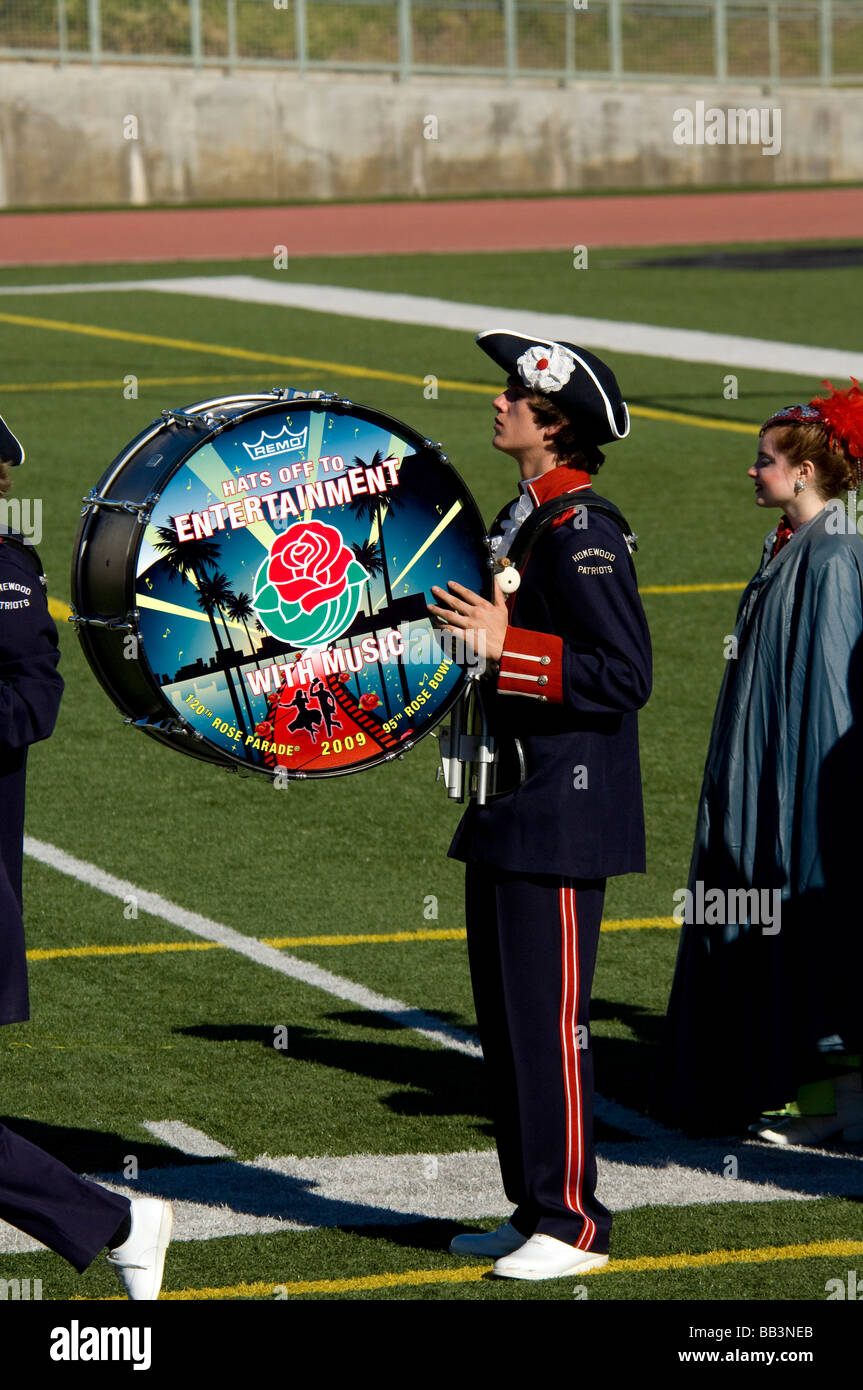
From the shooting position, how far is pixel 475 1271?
5023 millimetres

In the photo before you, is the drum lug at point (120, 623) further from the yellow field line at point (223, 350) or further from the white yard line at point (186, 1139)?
the yellow field line at point (223, 350)

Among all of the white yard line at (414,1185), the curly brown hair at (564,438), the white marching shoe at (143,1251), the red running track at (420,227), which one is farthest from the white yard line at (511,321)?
the white marching shoe at (143,1251)

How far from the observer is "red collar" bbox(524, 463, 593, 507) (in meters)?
4.85

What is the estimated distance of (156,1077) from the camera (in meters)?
6.39

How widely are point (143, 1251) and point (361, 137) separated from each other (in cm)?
3992

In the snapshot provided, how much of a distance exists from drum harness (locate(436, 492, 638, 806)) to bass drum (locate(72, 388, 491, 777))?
51 millimetres

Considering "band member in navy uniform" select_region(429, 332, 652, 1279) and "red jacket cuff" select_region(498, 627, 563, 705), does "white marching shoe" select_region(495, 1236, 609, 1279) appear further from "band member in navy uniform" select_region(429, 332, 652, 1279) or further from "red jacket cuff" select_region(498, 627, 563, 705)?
"red jacket cuff" select_region(498, 627, 563, 705)

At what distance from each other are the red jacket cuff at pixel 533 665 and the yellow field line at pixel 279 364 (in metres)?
13.6

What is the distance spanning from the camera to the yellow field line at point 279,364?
18594mm

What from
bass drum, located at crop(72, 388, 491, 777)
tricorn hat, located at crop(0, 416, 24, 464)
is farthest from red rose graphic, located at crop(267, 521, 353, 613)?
tricorn hat, located at crop(0, 416, 24, 464)

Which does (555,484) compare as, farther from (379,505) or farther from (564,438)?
(379,505)
